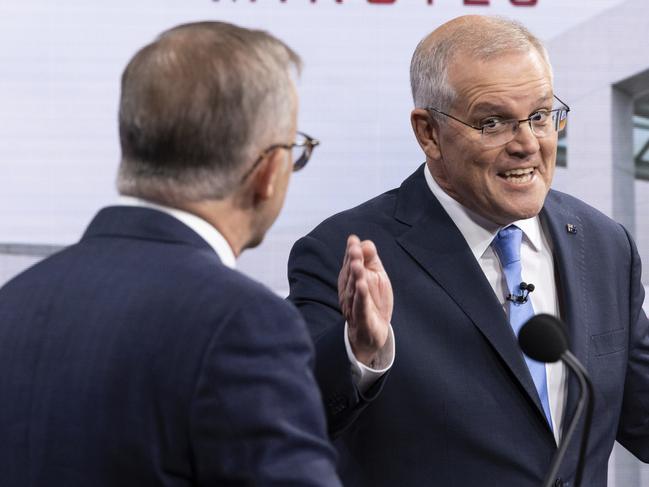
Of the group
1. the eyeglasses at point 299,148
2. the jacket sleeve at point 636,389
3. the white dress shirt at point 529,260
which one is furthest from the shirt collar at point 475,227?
the eyeglasses at point 299,148

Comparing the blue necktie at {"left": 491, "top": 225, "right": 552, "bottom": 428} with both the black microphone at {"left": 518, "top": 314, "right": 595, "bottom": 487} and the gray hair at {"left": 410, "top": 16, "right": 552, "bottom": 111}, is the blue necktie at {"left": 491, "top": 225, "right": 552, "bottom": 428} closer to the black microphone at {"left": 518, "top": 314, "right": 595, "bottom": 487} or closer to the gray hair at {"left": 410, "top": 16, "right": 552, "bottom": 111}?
the gray hair at {"left": 410, "top": 16, "right": 552, "bottom": 111}

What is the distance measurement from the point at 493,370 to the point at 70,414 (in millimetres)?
1037

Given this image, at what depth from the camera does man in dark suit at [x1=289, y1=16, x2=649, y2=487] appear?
201 centimetres

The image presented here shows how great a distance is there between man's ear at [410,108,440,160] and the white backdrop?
2.87 ft

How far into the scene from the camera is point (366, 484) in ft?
6.67

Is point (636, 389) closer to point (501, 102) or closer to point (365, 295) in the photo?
point (501, 102)

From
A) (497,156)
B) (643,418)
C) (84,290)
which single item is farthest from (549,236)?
(84,290)

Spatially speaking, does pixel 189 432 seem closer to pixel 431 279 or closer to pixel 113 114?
pixel 431 279

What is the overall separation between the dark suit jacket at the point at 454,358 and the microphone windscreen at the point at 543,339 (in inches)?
17.3

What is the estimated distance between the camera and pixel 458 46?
7.21ft

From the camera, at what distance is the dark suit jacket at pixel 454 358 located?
6.60ft

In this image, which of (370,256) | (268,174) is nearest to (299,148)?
(268,174)

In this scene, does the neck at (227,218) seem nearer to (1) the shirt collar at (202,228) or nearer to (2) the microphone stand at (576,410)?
(1) the shirt collar at (202,228)

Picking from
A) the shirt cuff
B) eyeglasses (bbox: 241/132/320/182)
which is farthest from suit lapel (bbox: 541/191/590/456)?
eyeglasses (bbox: 241/132/320/182)
